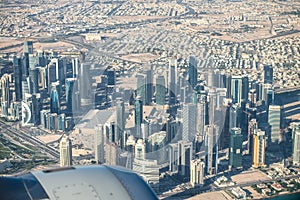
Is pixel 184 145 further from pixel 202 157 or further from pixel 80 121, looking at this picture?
pixel 80 121

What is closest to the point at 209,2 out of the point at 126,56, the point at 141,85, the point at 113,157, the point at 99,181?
the point at 126,56

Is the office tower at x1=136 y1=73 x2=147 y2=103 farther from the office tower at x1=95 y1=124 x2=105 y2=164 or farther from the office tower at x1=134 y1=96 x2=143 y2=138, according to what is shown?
the office tower at x1=95 y1=124 x2=105 y2=164

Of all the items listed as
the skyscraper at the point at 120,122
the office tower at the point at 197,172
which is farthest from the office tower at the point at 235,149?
the skyscraper at the point at 120,122

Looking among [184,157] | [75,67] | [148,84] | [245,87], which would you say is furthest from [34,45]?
[184,157]

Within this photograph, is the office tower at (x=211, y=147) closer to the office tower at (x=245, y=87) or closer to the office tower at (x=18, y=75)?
the office tower at (x=245, y=87)

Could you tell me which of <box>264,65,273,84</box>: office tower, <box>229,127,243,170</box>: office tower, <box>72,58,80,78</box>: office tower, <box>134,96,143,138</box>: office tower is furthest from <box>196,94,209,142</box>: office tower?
<box>264,65,273,84</box>: office tower

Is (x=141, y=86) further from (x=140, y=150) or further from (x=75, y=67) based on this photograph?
(x=75, y=67)

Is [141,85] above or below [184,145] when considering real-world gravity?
above
